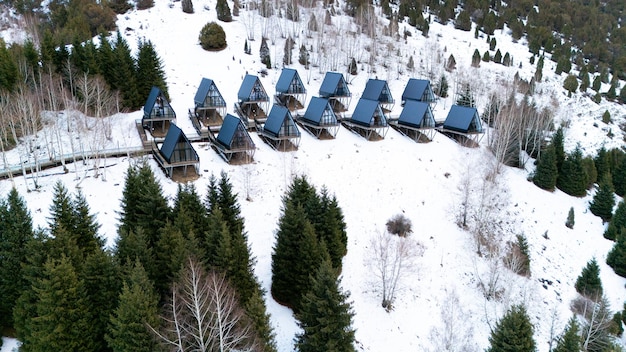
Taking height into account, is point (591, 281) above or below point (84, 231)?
below

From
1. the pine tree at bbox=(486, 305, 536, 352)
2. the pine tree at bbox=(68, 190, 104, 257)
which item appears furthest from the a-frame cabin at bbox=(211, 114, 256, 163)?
the pine tree at bbox=(486, 305, 536, 352)

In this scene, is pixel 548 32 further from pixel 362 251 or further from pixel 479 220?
pixel 362 251

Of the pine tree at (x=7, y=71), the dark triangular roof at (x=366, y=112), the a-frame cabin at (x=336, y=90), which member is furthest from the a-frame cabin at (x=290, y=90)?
the pine tree at (x=7, y=71)

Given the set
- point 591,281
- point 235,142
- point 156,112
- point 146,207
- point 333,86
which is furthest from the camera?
point 333,86

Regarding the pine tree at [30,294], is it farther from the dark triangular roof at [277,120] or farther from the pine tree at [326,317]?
the dark triangular roof at [277,120]

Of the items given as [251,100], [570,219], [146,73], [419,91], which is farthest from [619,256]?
[146,73]

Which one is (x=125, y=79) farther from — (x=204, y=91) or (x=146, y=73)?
(x=204, y=91)

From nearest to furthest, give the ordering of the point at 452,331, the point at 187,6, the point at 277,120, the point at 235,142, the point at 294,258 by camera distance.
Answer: the point at 294,258 → the point at 452,331 → the point at 235,142 → the point at 277,120 → the point at 187,6

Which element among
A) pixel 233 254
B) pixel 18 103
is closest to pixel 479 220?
pixel 233 254
